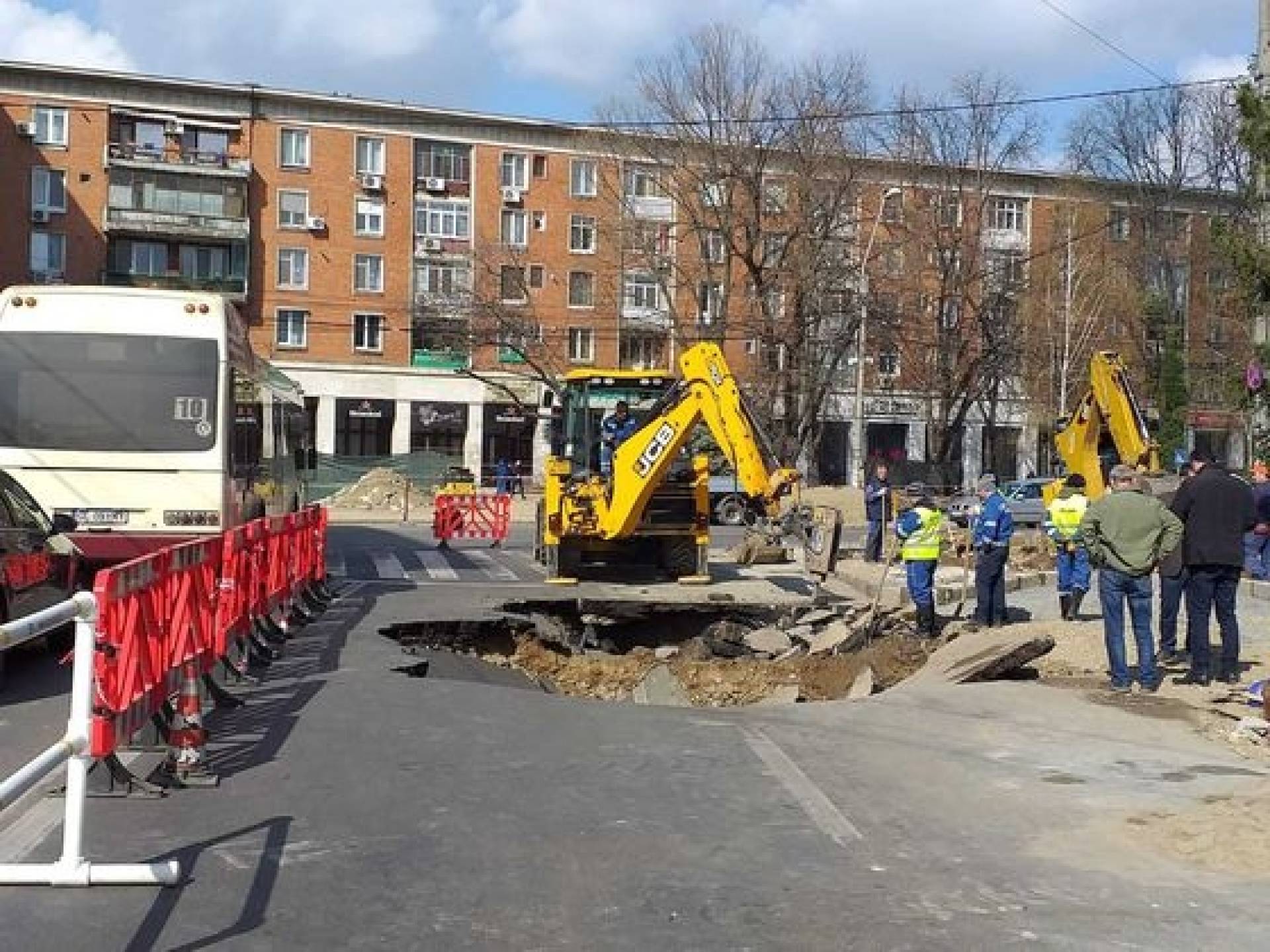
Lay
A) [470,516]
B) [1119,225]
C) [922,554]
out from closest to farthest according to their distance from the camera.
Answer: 1. [922,554]
2. [470,516]
3. [1119,225]

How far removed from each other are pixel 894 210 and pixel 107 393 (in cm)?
4602

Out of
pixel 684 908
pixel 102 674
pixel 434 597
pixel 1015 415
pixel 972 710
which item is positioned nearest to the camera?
pixel 684 908

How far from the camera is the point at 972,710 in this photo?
32.9 ft

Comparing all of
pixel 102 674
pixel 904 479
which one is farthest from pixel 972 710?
pixel 904 479

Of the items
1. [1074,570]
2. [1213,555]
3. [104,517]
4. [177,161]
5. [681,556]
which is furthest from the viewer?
[177,161]

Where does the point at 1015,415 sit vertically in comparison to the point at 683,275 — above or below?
below

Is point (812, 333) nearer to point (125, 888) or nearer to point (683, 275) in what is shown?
point (683, 275)

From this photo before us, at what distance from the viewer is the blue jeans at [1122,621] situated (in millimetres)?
11000

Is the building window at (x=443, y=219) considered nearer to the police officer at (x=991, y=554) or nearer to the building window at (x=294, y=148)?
the building window at (x=294, y=148)

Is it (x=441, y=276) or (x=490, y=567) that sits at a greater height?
(x=441, y=276)

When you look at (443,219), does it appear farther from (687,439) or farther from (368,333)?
(687,439)

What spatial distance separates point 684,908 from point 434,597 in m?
12.5

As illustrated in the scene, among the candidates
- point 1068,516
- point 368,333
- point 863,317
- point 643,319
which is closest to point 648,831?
point 1068,516

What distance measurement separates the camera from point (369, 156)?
2419 inches
